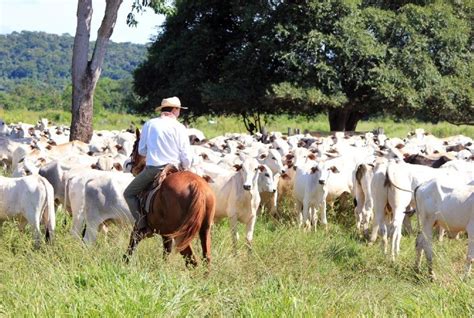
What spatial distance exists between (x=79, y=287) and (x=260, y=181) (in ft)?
19.7

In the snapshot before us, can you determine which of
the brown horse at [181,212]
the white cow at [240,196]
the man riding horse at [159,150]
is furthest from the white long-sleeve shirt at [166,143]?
the white cow at [240,196]

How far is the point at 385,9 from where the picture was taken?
32.0m

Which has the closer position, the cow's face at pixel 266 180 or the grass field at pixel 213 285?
the grass field at pixel 213 285

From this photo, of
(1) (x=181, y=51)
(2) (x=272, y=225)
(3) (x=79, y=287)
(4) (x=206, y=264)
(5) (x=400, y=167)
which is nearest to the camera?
(3) (x=79, y=287)

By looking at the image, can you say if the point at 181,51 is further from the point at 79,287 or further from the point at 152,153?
the point at 79,287

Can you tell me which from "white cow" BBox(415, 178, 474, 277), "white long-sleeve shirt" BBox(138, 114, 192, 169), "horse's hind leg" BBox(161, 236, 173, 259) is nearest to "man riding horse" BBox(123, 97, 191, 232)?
"white long-sleeve shirt" BBox(138, 114, 192, 169)

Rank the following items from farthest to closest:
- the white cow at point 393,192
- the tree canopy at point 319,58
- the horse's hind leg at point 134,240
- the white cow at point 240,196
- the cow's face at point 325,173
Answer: the tree canopy at point 319,58
the cow's face at point 325,173
the white cow at point 393,192
the white cow at point 240,196
the horse's hind leg at point 134,240

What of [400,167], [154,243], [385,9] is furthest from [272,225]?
[385,9]

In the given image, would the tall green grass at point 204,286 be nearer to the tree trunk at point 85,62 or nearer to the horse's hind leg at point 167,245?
the horse's hind leg at point 167,245

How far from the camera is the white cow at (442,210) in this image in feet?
34.4

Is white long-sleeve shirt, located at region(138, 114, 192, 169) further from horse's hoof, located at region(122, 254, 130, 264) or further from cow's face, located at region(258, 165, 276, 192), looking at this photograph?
cow's face, located at region(258, 165, 276, 192)

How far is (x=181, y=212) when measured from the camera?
30.6 feet

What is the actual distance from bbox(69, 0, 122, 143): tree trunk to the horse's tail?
40.2 feet

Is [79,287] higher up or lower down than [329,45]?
lower down
